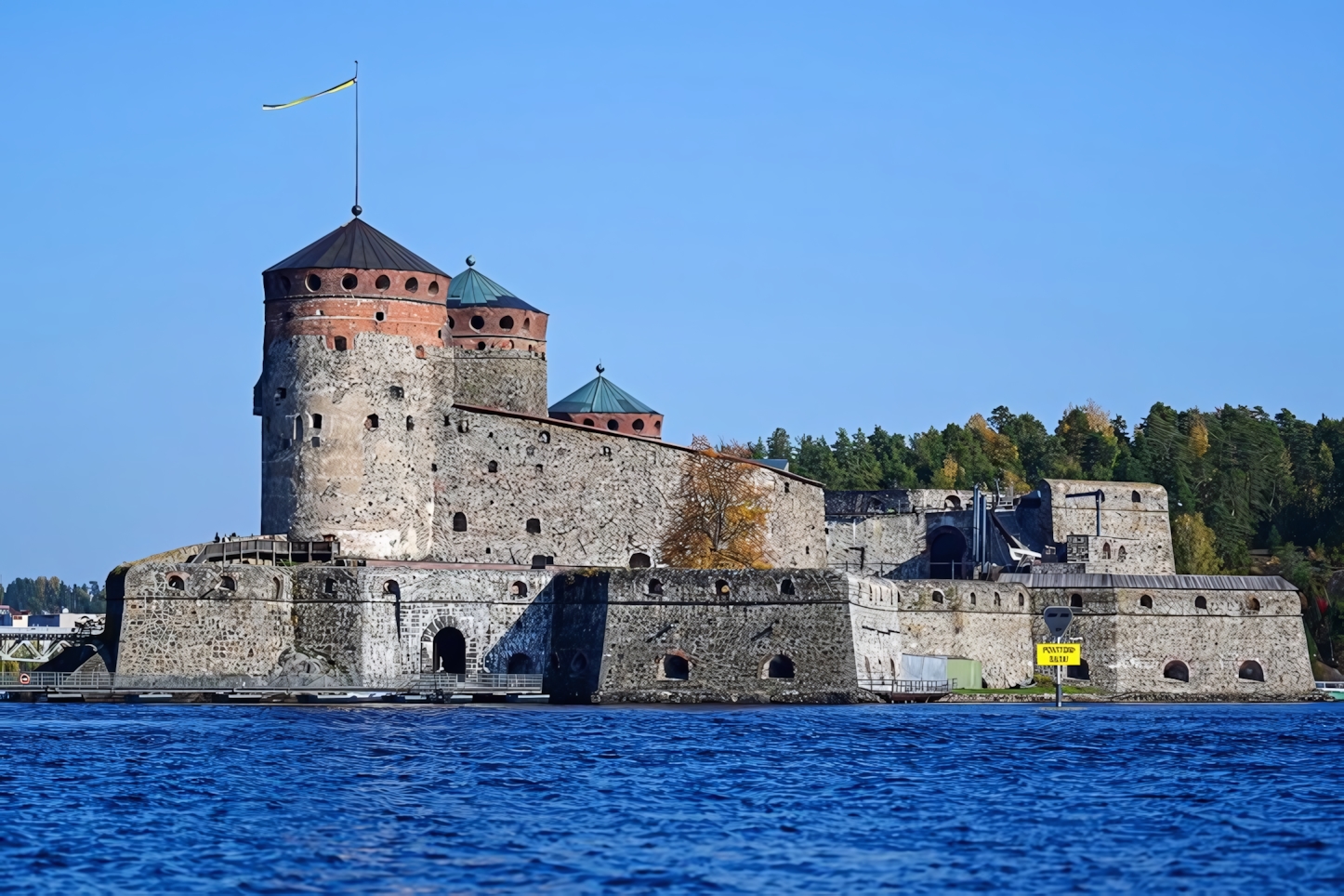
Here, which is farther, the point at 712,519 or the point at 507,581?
the point at 712,519

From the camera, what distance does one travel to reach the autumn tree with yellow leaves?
65.8m

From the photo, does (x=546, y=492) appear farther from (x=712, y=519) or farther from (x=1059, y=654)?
(x=1059, y=654)

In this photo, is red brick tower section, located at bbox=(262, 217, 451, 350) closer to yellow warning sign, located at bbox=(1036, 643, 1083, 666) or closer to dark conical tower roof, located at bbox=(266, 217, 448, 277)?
dark conical tower roof, located at bbox=(266, 217, 448, 277)

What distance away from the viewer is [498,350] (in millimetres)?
71438

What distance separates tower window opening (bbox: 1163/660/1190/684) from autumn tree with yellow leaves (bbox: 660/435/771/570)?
12255 mm

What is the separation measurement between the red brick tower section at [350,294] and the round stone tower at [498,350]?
25.5 ft

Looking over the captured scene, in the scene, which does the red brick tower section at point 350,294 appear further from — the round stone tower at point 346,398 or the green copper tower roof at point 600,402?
the green copper tower roof at point 600,402

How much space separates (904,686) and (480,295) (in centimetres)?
2032

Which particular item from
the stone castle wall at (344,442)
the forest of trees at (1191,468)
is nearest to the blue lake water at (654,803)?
the stone castle wall at (344,442)

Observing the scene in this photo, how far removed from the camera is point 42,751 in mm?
43219

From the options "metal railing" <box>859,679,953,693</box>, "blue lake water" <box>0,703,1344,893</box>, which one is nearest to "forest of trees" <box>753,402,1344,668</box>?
"metal railing" <box>859,679,953,693</box>

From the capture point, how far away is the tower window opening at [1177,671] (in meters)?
66.9

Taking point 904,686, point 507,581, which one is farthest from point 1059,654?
point 507,581

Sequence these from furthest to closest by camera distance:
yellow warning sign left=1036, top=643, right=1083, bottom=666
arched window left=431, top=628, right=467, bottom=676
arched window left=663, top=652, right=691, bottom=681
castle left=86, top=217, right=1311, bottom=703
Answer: yellow warning sign left=1036, top=643, right=1083, bottom=666
arched window left=431, top=628, right=467, bottom=676
arched window left=663, top=652, right=691, bottom=681
castle left=86, top=217, right=1311, bottom=703
